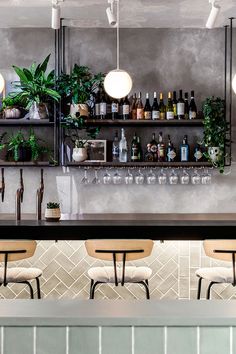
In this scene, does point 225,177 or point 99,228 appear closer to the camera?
point 99,228

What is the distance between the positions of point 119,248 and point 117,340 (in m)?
2.09

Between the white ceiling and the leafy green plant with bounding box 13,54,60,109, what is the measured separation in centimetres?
52

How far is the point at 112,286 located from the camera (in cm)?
488

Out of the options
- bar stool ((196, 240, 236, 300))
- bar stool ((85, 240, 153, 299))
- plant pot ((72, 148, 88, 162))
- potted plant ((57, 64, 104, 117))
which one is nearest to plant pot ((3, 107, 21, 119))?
potted plant ((57, 64, 104, 117))

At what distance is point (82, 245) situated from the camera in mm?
4793

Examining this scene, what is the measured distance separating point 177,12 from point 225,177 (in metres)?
1.93

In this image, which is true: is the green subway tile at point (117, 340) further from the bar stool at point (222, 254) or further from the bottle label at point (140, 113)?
the bottle label at point (140, 113)

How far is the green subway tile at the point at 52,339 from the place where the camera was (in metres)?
1.82

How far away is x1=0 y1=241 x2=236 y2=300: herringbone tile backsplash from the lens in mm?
4695

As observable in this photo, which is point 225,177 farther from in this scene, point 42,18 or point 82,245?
point 42,18

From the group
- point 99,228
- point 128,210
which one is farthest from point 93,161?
point 99,228

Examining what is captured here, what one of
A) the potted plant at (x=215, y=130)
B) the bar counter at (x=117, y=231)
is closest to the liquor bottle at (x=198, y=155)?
the potted plant at (x=215, y=130)

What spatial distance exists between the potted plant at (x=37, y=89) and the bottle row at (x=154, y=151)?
885mm

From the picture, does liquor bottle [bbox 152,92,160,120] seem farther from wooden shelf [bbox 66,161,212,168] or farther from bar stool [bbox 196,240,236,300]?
bar stool [bbox 196,240,236,300]
